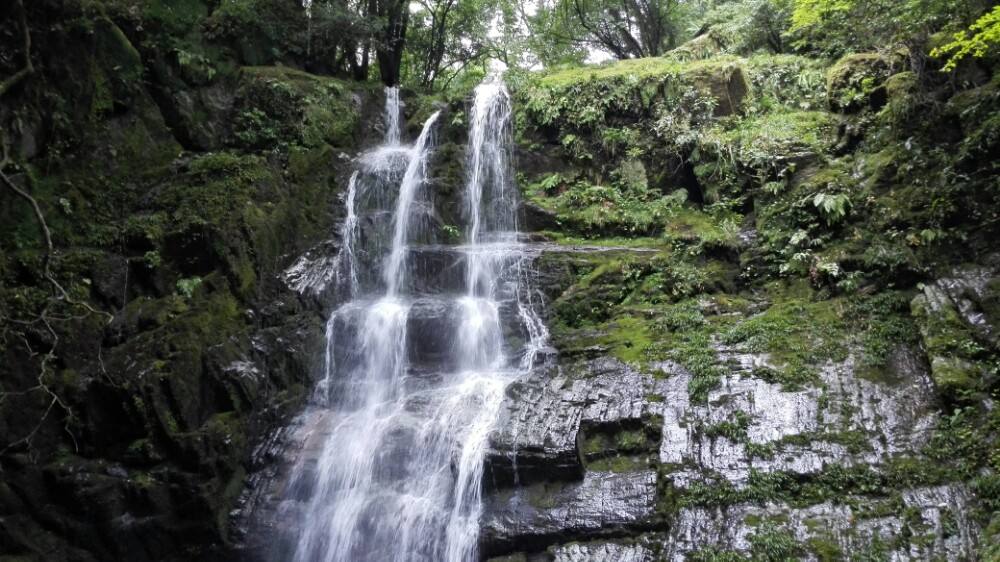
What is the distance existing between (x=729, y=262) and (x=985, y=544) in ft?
19.6

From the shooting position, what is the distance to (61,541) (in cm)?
761

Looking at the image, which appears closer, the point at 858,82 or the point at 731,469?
the point at 731,469

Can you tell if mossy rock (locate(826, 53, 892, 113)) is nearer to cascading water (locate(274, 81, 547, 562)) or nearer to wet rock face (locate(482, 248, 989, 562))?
wet rock face (locate(482, 248, 989, 562))

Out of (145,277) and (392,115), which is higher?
(392,115)

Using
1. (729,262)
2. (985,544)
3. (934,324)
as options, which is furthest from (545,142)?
(985,544)

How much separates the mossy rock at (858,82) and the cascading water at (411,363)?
6.83 metres

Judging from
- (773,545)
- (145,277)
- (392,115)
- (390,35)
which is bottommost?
(773,545)

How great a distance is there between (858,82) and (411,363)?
9.85m

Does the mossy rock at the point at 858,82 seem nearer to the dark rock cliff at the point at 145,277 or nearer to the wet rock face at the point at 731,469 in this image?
the wet rock face at the point at 731,469

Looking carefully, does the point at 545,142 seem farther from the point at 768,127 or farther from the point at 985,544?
the point at 985,544

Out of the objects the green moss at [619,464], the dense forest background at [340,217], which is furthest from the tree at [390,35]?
the green moss at [619,464]

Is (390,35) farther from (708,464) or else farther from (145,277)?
(708,464)

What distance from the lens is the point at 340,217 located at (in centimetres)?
1261

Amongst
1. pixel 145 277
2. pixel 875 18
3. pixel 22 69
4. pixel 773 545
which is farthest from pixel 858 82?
pixel 22 69
